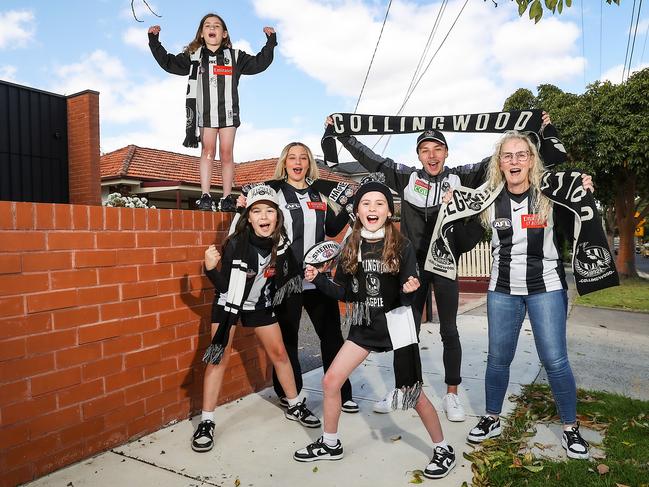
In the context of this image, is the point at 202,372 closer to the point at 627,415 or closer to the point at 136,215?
the point at 136,215

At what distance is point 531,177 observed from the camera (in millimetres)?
3332

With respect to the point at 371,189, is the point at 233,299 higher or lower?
lower

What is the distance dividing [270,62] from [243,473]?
3.36 meters

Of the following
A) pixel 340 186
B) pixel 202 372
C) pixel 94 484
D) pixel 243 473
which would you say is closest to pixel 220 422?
pixel 202 372

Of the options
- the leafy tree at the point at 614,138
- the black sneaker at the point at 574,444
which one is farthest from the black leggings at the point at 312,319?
the leafy tree at the point at 614,138

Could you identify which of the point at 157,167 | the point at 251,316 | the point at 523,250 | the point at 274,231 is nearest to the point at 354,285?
the point at 274,231

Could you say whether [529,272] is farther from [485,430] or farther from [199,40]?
[199,40]

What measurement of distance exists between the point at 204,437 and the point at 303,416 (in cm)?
77

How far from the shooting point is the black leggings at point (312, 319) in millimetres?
3879

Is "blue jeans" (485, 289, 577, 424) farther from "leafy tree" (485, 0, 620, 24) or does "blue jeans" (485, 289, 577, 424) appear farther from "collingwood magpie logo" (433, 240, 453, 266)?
"leafy tree" (485, 0, 620, 24)

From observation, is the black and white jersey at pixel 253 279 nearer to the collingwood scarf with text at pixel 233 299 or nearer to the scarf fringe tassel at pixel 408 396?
the collingwood scarf with text at pixel 233 299

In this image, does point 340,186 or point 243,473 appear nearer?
point 243,473

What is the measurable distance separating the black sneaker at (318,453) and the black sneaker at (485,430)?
36.6 inches

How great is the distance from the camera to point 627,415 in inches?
155
